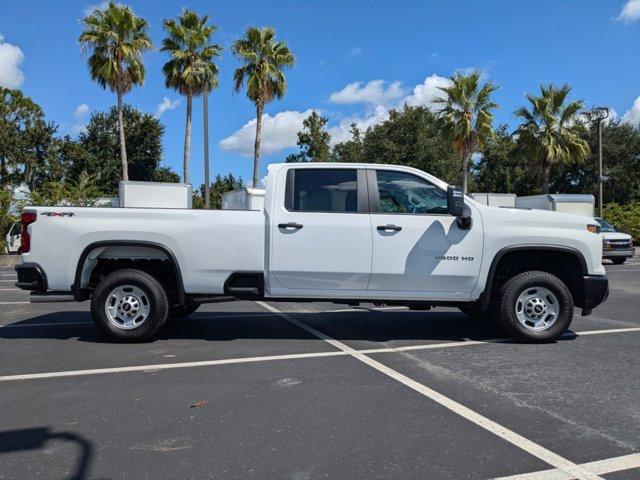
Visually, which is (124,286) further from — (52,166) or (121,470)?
(52,166)

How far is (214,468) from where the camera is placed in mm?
3152

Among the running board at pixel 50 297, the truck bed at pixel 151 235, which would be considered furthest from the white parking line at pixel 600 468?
the running board at pixel 50 297

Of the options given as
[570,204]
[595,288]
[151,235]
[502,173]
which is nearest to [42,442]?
[151,235]

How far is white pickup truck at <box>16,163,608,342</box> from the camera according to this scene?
20.2 ft

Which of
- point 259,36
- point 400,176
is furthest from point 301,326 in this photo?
point 259,36

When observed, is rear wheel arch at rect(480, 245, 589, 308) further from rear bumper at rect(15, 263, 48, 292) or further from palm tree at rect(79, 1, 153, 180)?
palm tree at rect(79, 1, 153, 180)

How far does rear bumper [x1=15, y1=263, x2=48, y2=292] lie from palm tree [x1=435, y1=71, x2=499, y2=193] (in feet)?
84.2

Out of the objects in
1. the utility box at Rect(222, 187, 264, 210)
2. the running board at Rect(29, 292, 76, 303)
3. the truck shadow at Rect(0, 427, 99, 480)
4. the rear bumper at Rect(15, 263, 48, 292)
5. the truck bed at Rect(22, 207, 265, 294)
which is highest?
the utility box at Rect(222, 187, 264, 210)

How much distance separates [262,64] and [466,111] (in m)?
10.8

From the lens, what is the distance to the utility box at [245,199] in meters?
11.5

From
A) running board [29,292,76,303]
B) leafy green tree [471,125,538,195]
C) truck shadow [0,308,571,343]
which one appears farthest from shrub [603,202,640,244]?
running board [29,292,76,303]

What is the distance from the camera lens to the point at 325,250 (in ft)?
20.2

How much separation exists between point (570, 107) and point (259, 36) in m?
16.3

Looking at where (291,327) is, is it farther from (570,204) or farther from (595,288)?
(570,204)
